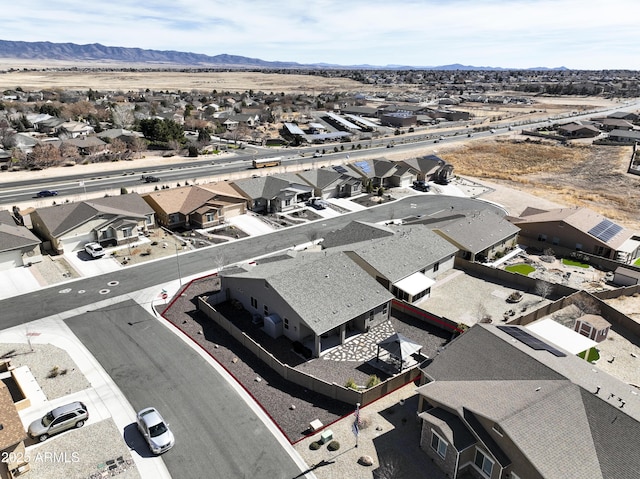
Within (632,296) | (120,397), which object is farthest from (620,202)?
(120,397)

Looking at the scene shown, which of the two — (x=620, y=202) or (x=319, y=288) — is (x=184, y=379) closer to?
(x=319, y=288)

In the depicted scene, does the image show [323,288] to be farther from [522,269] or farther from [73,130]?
[73,130]

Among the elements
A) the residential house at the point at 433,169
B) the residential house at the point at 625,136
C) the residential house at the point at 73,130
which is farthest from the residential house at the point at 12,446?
the residential house at the point at 625,136

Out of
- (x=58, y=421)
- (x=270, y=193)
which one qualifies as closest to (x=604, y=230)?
(x=270, y=193)

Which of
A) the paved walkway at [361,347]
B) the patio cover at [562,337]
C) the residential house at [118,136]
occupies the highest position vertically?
the residential house at [118,136]

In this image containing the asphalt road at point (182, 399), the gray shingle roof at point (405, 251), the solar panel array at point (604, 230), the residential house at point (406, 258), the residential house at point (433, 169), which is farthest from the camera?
the residential house at point (433, 169)

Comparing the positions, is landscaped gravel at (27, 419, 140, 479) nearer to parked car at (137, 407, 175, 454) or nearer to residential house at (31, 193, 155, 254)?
parked car at (137, 407, 175, 454)

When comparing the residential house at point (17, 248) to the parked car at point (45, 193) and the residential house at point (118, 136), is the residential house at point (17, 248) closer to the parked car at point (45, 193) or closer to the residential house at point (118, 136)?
the parked car at point (45, 193)
